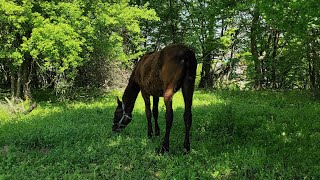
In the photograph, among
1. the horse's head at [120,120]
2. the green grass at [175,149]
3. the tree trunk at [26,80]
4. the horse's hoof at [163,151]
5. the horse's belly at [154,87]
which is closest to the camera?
the green grass at [175,149]

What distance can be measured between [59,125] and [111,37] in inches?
297

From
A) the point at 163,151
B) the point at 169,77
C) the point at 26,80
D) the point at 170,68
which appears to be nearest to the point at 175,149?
Result: the point at 163,151

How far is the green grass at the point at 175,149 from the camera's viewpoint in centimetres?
545

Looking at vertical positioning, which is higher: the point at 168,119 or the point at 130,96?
the point at 130,96

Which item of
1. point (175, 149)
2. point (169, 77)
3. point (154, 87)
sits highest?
point (169, 77)

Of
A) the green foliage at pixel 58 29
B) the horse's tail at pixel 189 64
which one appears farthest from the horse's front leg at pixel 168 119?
the green foliage at pixel 58 29

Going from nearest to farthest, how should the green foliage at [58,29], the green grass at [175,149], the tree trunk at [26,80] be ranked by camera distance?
the green grass at [175,149]
the green foliage at [58,29]
the tree trunk at [26,80]

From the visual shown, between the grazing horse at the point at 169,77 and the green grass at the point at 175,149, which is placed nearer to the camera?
the green grass at the point at 175,149

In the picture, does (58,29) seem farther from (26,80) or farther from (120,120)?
(120,120)

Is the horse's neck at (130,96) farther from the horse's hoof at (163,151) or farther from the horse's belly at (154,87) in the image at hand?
the horse's hoof at (163,151)

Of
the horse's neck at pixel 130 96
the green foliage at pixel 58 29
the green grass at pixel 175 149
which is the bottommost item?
the green grass at pixel 175 149

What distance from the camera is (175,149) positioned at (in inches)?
264

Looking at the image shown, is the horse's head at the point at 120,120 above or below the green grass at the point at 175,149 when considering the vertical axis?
above

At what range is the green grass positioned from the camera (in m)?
5.45
